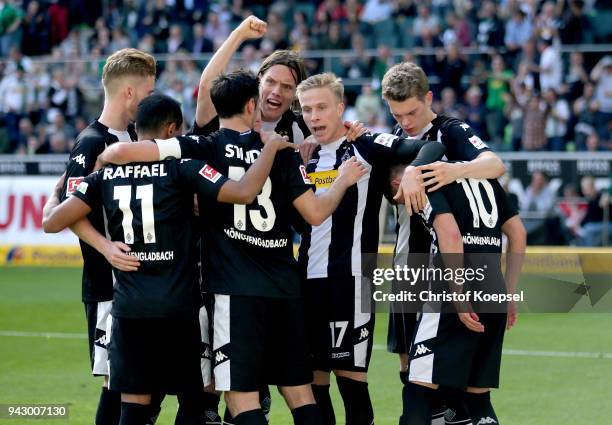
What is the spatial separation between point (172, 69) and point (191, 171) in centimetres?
1806

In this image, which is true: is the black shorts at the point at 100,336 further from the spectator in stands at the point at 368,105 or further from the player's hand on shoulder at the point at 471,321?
the spectator in stands at the point at 368,105

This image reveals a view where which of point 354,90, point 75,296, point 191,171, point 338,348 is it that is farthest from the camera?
point 354,90

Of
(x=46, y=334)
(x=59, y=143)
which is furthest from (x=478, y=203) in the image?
(x=59, y=143)

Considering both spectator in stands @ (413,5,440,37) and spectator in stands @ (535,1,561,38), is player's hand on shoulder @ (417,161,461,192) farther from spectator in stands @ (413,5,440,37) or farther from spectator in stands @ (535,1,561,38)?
spectator in stands @ (413,5,440,37)

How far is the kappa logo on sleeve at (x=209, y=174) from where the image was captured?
637 centimetres

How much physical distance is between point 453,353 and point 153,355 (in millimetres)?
1779

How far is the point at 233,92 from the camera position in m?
6.56

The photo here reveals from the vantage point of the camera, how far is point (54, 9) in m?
27.7

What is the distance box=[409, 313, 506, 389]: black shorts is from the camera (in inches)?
256

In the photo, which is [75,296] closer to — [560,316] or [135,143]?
[560,316]

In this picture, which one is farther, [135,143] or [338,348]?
[338,348]

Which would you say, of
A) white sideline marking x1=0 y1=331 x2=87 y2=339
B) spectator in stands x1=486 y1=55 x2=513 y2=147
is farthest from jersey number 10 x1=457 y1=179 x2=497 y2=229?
spectator in stands x1=486 y1=55 x2=513 y2=147

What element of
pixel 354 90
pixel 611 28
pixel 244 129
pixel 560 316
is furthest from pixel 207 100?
pixel 611 28

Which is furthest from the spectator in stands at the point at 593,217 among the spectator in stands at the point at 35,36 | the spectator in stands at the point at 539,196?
the spectator in stands at the point at 35,36
